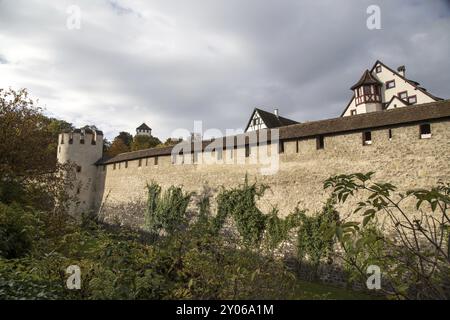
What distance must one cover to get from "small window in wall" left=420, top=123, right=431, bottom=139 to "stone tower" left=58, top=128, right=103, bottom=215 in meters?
25.8

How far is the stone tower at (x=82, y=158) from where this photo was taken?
92.9 feet

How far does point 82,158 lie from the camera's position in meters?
28.7

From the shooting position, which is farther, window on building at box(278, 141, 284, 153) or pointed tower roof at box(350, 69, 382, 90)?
pointed tower roof at box(350, 69, 382, 90)

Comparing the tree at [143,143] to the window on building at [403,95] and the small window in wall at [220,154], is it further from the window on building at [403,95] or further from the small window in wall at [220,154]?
the window on building at [403,95]

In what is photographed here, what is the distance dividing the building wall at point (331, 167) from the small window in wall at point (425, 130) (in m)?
0.17

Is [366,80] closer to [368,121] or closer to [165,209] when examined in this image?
[368,121]

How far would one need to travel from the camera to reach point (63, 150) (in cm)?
2861

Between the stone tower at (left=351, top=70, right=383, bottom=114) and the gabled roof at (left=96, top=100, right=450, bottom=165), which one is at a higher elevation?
the stone tower at (left=351, top=70, right=383, bottom=114)

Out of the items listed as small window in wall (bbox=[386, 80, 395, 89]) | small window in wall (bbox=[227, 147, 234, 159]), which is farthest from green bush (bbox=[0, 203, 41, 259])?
small window in wall (bbox=[386, 80, 395, 89])

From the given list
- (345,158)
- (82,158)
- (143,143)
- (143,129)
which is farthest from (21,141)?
(143,129)

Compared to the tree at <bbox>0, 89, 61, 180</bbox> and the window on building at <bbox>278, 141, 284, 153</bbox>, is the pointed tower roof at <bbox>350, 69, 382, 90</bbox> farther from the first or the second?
the tree at <bbox>0, 89, 61, 180</bbox>

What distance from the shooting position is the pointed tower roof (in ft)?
89.8

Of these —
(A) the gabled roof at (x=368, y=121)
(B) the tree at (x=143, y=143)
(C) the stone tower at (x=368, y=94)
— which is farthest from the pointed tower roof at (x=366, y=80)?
(B) the tree at (x=143, y=143)
